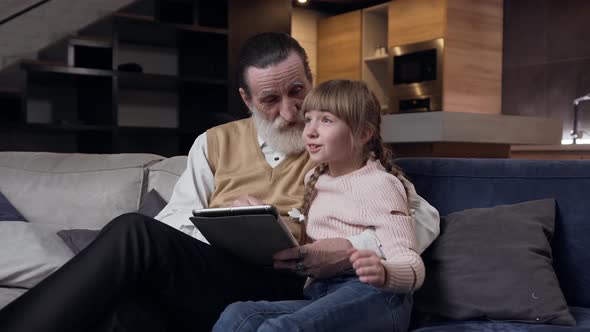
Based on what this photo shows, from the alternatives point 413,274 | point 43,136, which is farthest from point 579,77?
point 413,274

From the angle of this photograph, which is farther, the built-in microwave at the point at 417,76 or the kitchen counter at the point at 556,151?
the built-in microwave at the point at 417,76

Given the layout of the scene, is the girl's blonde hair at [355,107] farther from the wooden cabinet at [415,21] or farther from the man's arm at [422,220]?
the wooden cabinet at [415,21]

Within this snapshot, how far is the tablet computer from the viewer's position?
1.30m

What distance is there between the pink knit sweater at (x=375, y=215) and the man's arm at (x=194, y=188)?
1.32 feet

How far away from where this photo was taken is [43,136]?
434cm

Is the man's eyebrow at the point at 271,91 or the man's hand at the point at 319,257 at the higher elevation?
the man's eyebrow at the point at 271,91

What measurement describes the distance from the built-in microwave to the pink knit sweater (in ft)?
14.1

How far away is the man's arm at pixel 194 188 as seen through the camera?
1903 mm

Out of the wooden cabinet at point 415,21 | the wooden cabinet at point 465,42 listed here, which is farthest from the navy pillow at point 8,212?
the wooden cabinet at point 415,21

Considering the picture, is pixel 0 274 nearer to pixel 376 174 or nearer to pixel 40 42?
pixel 376 174

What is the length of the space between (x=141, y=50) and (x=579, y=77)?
358 centimetres

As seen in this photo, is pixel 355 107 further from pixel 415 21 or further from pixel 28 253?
pixel 415 21

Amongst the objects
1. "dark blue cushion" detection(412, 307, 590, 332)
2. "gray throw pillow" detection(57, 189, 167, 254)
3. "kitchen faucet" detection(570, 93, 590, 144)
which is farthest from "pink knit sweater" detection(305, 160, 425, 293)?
"kitchen faucet" detection(570, 93, 590, 144)

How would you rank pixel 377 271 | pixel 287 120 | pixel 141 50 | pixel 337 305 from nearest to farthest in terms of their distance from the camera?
pixel 377 271
pixel 337 305
pixel 287 120
pixel 141 50
